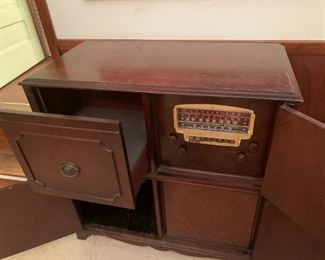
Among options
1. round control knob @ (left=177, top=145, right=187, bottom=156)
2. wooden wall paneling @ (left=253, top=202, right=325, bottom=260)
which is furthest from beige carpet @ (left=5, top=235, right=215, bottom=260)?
round control knob @ (left=177, top=145, right=187, bottom=156)

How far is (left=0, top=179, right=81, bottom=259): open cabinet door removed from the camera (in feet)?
3.58

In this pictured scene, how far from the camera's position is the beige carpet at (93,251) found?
1258 mm

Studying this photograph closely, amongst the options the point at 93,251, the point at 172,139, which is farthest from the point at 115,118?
the point at 93,251

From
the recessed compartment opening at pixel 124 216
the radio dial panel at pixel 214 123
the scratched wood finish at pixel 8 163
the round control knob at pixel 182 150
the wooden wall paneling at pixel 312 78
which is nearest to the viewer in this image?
the radio dial panel at pixel 214 123

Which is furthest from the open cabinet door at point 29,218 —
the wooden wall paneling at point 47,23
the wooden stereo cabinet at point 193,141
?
the wooden wall paneling at point 47,23

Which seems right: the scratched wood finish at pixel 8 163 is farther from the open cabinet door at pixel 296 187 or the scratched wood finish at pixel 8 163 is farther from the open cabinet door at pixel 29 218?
the open cabinet door at pixel 296 187

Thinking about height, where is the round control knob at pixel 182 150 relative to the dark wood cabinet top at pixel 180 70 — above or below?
below

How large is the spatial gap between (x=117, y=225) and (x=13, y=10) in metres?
1.28

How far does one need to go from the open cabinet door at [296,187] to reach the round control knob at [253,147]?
0.07m

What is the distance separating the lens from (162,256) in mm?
1247

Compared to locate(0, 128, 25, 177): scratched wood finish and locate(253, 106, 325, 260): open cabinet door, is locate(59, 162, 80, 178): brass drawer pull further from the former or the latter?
locate(253, 106, 325, 260): open cabinet door

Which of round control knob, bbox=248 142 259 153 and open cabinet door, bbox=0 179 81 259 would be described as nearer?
round control knob, bbox=248 142 259 153

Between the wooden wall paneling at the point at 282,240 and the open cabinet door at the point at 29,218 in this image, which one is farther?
the open cabinet door at the point at 29,218

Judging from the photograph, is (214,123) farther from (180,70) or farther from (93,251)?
(93,251)
